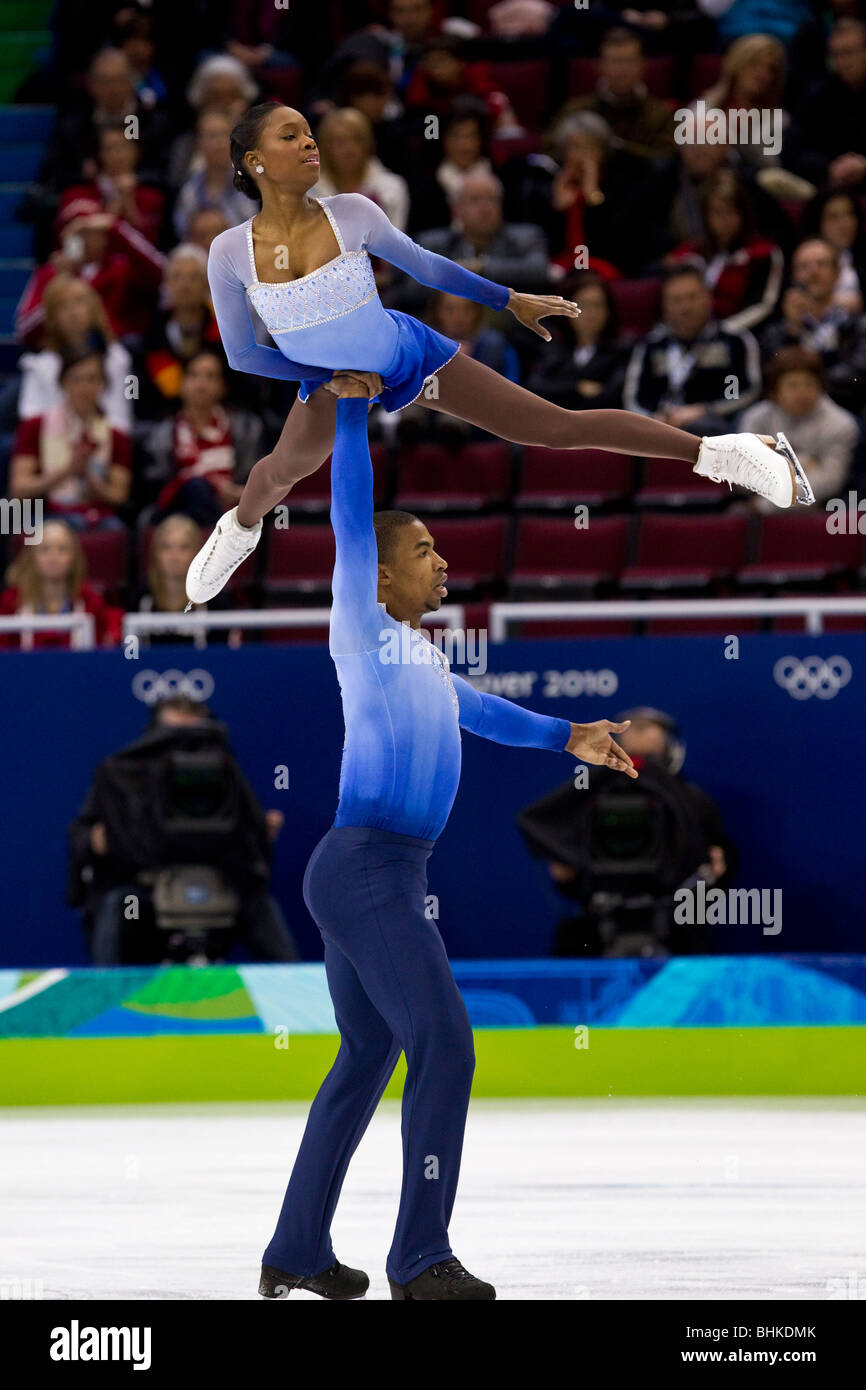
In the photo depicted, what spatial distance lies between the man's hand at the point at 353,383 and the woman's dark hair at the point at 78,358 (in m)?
5.57

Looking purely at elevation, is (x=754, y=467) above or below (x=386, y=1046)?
above

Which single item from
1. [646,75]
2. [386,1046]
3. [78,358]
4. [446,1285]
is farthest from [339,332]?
[646,75]

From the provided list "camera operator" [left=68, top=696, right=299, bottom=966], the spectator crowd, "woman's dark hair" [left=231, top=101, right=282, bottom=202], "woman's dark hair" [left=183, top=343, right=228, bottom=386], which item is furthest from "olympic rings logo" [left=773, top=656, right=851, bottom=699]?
"woman's dark hair" [left=231, top=101, right=282, bottom=202]

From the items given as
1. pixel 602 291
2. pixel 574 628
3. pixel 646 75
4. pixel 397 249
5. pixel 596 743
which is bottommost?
pixel 596 743

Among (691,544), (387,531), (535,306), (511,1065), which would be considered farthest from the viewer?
(691,544)

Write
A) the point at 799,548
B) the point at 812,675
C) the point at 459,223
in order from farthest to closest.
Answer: the point at 459,223 → the point at 799,548 → the point at 812,675

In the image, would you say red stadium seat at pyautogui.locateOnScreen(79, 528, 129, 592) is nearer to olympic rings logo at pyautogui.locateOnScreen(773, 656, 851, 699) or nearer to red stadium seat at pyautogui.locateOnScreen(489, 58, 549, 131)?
olympic rings logo at pyautogui.locateOnScreen(773, 656, 851, 699)

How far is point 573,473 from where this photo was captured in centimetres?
936

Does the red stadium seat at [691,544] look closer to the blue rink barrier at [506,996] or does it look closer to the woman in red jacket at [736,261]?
the woman in red jacket at [736,261]

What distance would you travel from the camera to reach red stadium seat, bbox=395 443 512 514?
367 inches

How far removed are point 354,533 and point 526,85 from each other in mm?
8074

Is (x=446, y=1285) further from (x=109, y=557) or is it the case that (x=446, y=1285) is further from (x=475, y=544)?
(x=109, y=557)

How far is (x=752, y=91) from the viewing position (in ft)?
34.0
